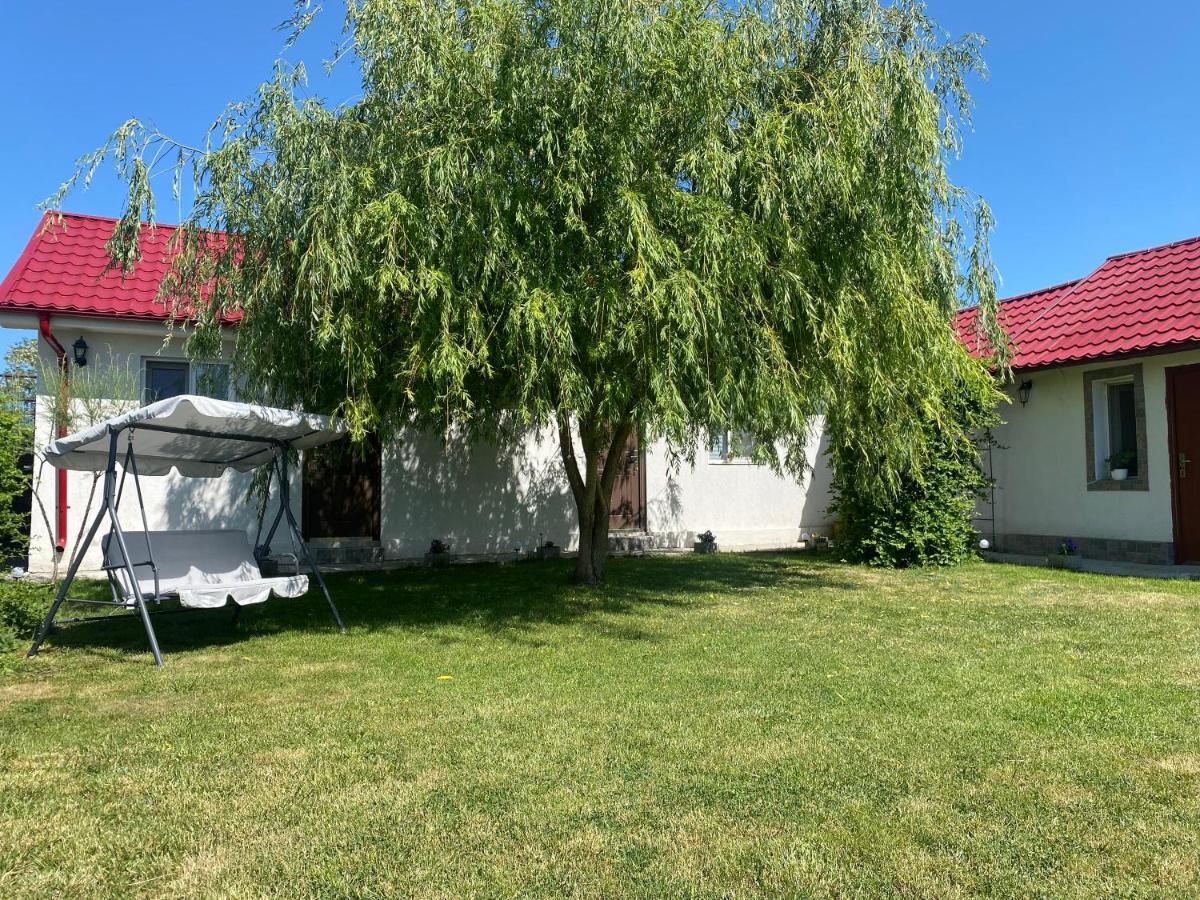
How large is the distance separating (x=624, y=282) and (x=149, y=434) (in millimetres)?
4122

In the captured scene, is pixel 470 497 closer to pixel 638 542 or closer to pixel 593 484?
pixel 638 542

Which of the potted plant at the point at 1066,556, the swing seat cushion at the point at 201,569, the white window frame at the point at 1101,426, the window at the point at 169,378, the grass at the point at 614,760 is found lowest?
the grass at the point at 614,760

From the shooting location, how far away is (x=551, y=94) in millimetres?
6973

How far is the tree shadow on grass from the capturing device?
7738mm

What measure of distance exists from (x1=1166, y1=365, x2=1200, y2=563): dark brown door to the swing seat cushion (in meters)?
10.7

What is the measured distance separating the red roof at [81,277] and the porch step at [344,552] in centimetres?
376

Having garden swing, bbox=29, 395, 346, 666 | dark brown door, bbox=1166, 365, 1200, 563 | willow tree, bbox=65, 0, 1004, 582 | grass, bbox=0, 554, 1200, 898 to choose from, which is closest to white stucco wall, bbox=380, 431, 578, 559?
garden swing, bbox=29, 395, 346, 666

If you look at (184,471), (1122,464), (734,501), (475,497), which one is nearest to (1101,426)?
(1122,464)

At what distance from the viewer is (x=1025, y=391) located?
13742 mm

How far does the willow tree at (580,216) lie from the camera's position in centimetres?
661

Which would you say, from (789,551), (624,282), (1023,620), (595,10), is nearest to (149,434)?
(624,282)

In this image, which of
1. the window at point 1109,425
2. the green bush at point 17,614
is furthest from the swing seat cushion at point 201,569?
the window at point 1109,425

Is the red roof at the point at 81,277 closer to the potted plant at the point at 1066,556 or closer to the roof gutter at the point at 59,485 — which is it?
the roof gutter at the point at 59,485

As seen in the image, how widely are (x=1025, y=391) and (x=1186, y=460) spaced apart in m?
2.74
